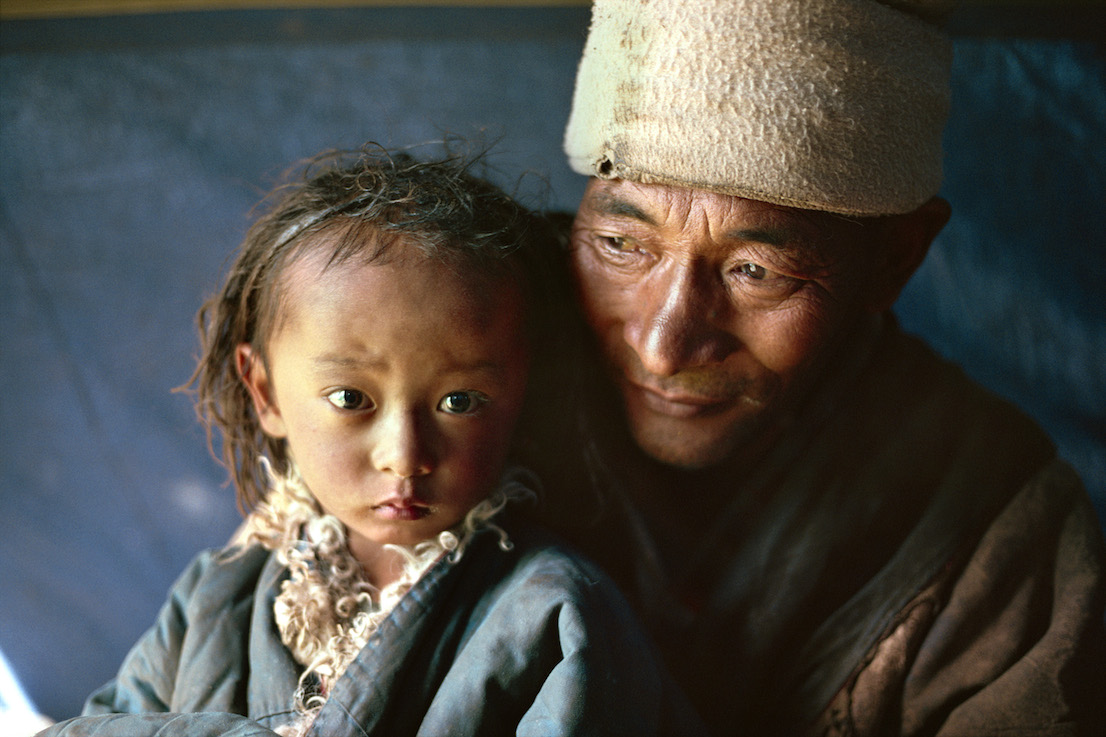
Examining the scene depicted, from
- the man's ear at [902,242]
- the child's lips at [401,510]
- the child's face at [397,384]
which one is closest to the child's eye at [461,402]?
the child's face at [397,384]

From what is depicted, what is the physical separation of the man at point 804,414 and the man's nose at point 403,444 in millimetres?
331

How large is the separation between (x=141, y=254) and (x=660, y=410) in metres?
1.15

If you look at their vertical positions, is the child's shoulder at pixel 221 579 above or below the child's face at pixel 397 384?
below

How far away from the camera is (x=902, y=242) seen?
1.12m

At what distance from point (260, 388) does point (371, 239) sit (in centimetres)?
29

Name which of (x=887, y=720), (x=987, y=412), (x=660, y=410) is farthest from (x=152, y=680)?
(x=987, y=412)

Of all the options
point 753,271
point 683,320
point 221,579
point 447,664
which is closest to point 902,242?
point 753,271

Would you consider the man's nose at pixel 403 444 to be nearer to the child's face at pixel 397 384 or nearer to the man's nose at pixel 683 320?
the child's face at pixel 397 384

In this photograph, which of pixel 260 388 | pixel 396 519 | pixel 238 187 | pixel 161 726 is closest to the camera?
pixel 161 726

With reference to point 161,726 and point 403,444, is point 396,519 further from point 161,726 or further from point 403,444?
point 161,726

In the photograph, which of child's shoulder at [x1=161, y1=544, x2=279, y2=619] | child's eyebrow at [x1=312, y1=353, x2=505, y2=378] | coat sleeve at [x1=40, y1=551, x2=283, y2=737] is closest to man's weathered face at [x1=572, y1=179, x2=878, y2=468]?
child's eyebrow at [x1=312, y1=353, x2=505, y2=378]

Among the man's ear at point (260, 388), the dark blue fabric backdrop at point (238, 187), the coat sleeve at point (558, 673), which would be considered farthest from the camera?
the dark blue fabric backdrop at point (238, 187)

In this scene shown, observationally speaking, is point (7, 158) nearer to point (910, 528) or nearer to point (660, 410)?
point (660, 410)

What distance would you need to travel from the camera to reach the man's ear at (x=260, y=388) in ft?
3.38
